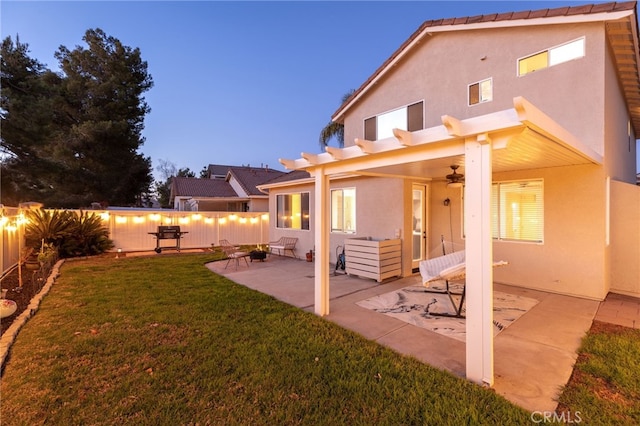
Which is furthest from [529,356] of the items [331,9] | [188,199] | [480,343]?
[331,9]

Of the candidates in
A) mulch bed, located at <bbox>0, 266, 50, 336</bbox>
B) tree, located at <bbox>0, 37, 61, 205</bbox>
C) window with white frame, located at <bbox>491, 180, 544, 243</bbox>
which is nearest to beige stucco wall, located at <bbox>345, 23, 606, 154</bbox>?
window with white frame, located at <bbox>491, 180, 544, 243</bbox>

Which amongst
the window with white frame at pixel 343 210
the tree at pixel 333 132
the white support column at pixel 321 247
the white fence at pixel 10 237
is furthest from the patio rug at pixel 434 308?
the tree at pixel 333 132

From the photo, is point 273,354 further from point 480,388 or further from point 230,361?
point 480,388

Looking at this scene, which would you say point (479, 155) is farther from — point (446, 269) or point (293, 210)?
point (293, 210)

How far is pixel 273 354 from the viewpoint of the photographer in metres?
3.76

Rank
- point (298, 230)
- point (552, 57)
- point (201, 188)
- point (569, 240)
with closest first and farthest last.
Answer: point (569, 240)
point (552, 57)
point (298, 230)
point (201, 188)

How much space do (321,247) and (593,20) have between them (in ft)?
23.5

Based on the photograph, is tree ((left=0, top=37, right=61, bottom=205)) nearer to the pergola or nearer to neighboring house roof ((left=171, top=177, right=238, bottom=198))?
neighboring house roof ((left=171, top=177, right=238, bottom=198))

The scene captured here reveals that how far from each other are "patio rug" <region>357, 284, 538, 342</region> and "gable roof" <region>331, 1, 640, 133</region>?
227 inches

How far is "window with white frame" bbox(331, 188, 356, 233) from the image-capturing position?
9555mm

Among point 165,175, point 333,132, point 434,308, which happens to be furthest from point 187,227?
point 165,175

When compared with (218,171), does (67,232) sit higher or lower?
lower

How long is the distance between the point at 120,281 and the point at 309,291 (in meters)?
5.02

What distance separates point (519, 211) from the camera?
23.1ft
